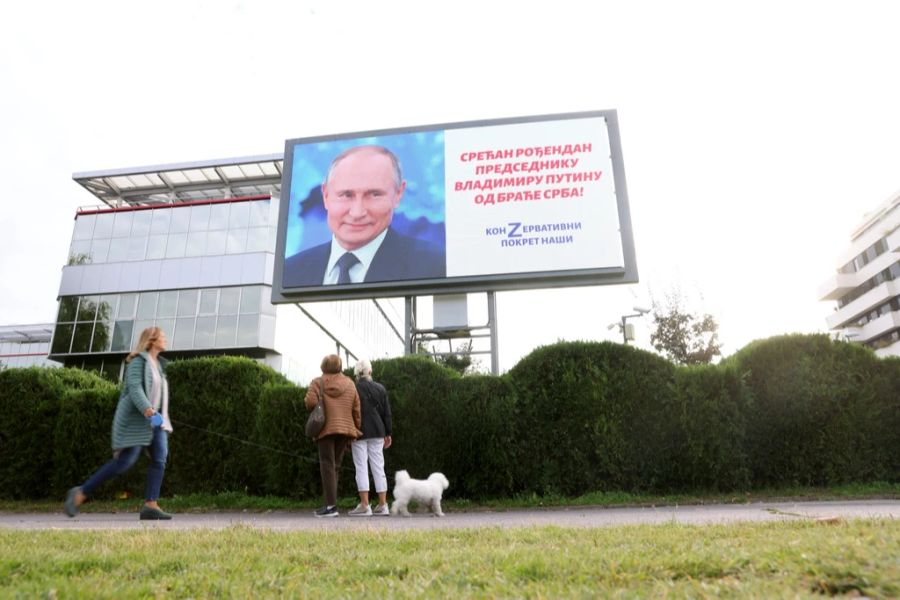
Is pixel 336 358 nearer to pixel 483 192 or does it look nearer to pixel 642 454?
pixel 642 454

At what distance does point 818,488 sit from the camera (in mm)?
Result: 7559

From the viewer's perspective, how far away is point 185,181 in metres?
33.8

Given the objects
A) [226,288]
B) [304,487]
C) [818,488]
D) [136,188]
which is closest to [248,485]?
[304,487]

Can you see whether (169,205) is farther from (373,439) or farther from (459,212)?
(373,439)

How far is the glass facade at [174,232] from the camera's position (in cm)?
2956

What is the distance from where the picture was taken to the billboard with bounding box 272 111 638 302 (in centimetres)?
1127

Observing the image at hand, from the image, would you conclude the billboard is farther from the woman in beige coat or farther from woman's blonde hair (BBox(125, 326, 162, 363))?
woman's blonde hair (BBox(125, 326, 162, 363))

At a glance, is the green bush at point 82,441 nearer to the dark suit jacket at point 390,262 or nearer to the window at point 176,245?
the dark suit jacket at point 390,262

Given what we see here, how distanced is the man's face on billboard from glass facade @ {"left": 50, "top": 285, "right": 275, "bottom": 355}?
55.1 feet

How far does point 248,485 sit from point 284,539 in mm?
5020

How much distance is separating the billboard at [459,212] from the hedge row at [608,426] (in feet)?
11.6

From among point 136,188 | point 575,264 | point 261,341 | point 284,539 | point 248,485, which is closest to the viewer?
point 284,539

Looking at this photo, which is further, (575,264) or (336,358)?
(575,264)

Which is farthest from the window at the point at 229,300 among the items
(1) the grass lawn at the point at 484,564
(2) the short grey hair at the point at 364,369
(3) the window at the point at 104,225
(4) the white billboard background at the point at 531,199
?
(1) the grass lawn at the point at 484,564
